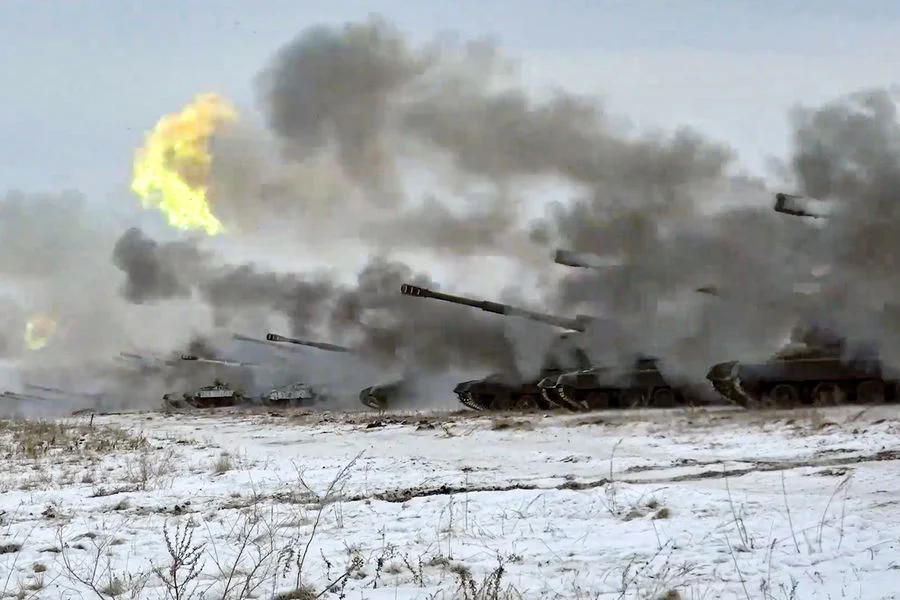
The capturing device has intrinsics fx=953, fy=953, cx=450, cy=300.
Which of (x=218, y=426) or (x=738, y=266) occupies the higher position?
(x=738, y=266)

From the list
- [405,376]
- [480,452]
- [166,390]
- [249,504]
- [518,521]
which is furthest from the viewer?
[166,390]

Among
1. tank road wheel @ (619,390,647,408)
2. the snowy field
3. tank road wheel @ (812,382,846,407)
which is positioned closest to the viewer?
the snowy field

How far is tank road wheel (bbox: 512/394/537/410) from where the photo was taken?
1254 inches

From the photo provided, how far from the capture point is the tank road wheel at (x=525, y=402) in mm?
31859

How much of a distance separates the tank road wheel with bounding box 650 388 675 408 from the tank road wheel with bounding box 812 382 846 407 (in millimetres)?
4821

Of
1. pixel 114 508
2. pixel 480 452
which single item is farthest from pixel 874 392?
pixel 114 508

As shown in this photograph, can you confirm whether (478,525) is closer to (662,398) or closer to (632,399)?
(662,398)

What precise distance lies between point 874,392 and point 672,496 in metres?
17.6

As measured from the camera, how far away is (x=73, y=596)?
560 cm

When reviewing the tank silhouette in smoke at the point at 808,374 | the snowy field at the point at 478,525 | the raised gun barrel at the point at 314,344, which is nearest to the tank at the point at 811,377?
the tank silhouette in smoke at the point at 808,374

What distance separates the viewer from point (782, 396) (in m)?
24.4

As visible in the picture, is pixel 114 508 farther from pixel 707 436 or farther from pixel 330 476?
pixel 707 436

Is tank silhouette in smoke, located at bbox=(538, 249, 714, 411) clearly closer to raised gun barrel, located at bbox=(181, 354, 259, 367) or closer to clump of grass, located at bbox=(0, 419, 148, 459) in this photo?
clump of grass, located at bbox=(0, 419, 148, 459)

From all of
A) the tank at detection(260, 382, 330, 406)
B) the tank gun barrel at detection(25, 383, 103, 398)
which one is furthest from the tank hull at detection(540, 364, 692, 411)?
the tank gun barrel at detection(25, 383, 103, 398)
